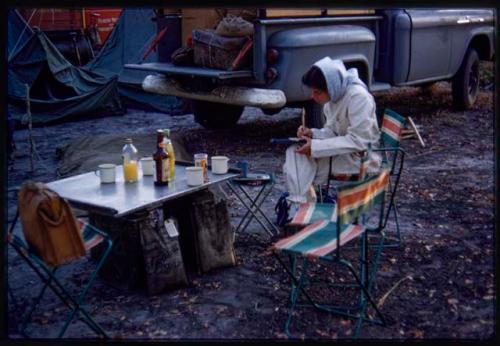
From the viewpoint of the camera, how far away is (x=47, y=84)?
9.63m

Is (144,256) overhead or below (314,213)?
below

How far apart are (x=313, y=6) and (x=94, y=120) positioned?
6792 millimetres

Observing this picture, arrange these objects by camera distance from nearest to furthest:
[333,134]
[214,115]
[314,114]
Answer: [333,134] < [314,114] < [214,115]

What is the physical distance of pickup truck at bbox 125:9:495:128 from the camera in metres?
6.65

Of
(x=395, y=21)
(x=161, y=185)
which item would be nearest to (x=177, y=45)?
(x=395, y=21)

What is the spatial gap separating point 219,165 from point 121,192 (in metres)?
0.73

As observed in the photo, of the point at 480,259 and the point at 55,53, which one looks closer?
the point at 480,259

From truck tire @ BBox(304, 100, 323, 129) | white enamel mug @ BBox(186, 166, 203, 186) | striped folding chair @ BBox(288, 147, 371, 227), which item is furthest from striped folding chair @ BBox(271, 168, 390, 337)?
truck tire @ BBox(304, 100, 323, 129)

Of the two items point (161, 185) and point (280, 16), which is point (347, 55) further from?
point (161, 185)

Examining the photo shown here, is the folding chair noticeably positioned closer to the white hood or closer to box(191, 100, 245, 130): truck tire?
the white hood

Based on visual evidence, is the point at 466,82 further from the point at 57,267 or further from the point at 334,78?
the point at 57,267

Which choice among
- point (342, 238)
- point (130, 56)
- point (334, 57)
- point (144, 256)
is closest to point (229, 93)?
point (334, 57)

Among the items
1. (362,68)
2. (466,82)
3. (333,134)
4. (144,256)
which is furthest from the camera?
(466,82)

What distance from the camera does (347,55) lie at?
7145 millimetres
